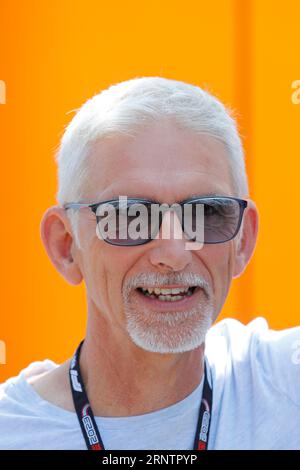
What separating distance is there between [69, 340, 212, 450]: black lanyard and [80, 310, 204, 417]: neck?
0.03m

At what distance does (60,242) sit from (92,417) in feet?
1.84

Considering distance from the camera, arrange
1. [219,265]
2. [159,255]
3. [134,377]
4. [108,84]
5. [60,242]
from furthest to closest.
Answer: [108,84], [60,242], [134,377], [219,265], [159,255]

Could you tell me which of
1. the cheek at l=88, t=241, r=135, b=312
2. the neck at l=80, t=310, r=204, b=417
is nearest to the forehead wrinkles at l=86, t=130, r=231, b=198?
the cheek at l=88, t=241, r=135, b=312

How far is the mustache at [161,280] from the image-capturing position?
182 cm

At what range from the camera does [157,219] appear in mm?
1831

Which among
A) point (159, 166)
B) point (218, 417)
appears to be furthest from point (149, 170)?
point (218, 417)

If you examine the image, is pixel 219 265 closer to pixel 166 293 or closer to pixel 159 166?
pixel 166 293

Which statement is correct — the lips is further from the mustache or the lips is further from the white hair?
the white hair

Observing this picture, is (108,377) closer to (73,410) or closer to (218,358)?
(73,410)

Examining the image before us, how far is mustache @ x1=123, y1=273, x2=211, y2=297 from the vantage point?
1819 mm

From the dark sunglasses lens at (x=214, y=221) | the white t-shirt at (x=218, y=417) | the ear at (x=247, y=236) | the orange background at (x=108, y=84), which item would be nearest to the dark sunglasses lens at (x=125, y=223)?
the dark sunglasses lens at (x=214, y=221)

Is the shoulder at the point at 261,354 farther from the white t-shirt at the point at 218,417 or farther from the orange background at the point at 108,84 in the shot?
the orange background at the point at 108,84

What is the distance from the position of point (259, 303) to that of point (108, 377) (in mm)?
1430
